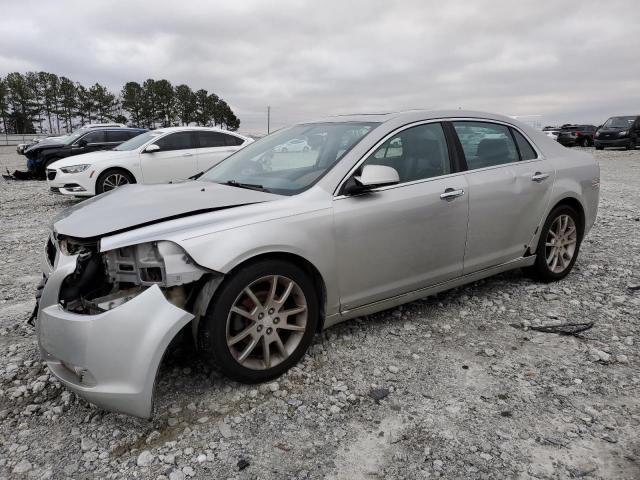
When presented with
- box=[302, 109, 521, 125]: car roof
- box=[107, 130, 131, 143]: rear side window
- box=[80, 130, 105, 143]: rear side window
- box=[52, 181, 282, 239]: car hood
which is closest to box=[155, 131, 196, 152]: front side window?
box=[107, 130, 131, 143]: rear side window

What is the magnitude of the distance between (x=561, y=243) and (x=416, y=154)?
1.90 m

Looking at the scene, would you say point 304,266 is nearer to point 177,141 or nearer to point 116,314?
point 116,314

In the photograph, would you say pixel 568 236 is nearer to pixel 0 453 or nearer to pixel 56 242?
pixel 56 242

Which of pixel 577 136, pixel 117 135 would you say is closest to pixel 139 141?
pixel 117 135

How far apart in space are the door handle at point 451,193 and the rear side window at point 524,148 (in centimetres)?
98

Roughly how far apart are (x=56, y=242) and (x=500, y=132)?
335 centimetres

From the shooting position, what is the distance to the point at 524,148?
4.10m

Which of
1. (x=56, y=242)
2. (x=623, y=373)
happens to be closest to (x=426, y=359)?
(x=623, y=373)

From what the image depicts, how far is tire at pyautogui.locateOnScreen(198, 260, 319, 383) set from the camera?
98.7 inches

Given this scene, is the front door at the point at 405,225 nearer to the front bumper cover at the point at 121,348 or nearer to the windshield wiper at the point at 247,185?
the windshield wiper at the point at 247,185

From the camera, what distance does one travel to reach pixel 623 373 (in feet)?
9.59

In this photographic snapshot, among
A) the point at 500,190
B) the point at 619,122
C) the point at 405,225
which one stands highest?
the point at 619,122

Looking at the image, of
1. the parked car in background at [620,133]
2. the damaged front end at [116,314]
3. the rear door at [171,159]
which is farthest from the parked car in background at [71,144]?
the parked car in background at [620,133]

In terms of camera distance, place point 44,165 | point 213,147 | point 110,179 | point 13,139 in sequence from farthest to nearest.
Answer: point 13,139 → point 44,165 → point 213,147 → point 110,179
